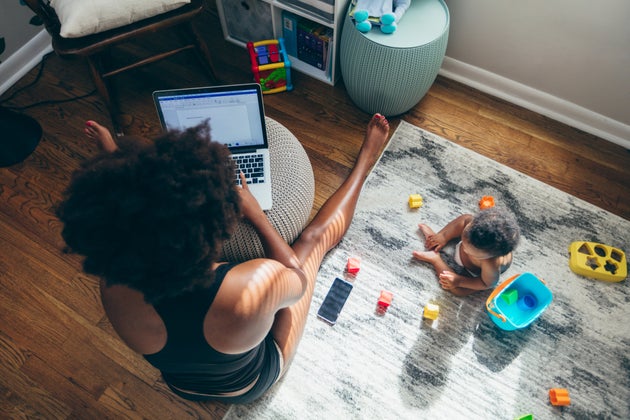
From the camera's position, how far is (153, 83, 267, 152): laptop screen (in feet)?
4.48

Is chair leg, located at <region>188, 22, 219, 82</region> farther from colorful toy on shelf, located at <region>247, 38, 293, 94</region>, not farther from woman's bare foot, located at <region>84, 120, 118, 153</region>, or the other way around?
woman's bare foot, located at <region>84, 120, 118, 153</region>

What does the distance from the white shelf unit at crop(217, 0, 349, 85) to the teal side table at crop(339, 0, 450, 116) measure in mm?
60

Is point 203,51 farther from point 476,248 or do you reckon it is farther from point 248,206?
point 476,248

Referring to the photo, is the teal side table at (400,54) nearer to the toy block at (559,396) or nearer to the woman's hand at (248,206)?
the woman's hand at (248,206)

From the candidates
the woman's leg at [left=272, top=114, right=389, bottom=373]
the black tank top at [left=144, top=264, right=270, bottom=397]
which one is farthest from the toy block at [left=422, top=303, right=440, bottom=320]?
the black tank top at [left=144, top=264, right=270, bottom=397]

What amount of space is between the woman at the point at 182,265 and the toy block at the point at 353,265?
426 millimetres

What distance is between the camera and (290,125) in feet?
6.89

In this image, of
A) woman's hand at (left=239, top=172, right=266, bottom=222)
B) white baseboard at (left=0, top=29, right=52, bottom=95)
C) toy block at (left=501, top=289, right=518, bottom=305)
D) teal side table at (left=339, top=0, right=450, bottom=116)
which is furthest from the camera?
white baseboard at (left=0, top=29, right=52, bottom=95)

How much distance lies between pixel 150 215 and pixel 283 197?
0.73m

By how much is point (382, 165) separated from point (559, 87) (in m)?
0.93

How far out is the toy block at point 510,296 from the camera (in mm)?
1654

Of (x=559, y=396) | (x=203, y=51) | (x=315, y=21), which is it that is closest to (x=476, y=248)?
(x=559, y=396)

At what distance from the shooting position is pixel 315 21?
6.49 ft

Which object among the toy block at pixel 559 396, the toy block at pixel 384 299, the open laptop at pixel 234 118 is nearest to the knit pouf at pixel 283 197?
the open laptop at pixel 234 118
